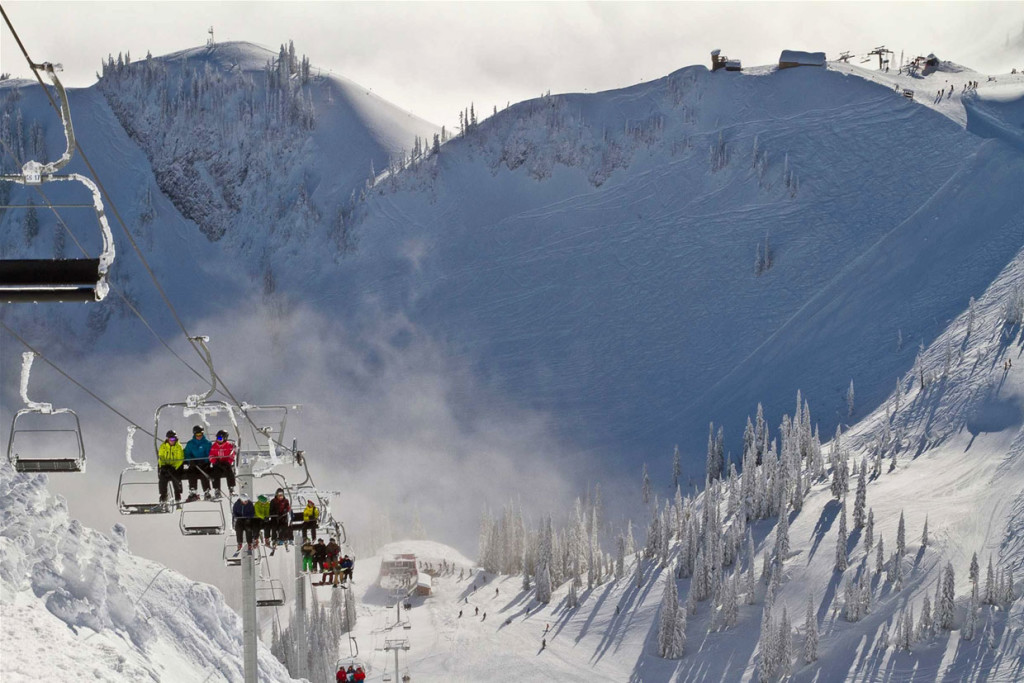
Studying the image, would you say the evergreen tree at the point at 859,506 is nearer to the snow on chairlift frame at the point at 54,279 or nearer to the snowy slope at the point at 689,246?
the snowy slope at the point at 689,246

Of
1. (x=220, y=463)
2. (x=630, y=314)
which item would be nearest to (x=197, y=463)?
(x=220, y=463)

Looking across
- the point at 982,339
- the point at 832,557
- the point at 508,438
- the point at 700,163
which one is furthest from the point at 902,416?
the point at 700,163

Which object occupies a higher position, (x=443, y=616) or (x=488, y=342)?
(x=488, y=342)

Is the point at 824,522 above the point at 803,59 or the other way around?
the other way around

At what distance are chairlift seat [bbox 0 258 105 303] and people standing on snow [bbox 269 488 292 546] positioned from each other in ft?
49.6

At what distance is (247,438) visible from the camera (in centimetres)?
12219

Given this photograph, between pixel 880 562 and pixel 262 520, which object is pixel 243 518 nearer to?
pixel 262 520

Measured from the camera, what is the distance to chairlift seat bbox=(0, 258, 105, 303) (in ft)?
40.7

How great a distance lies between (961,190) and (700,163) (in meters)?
38.9

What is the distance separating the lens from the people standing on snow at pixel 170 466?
24.1 m

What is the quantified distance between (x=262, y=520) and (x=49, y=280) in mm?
15005

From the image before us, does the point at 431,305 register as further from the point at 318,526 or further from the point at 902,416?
the point at 318,526

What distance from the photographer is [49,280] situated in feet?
40.9

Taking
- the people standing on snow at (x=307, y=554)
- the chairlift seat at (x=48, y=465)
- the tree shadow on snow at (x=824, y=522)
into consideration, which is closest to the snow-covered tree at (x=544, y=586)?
the tree shadow on snow at (x=824, y=522)
